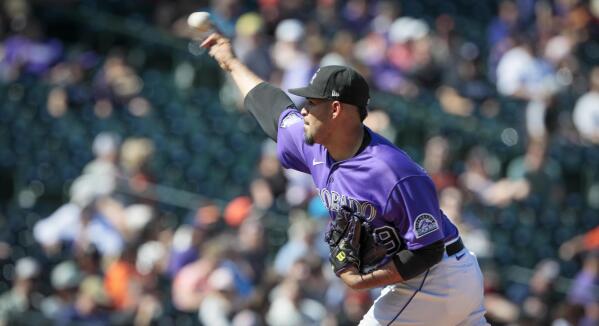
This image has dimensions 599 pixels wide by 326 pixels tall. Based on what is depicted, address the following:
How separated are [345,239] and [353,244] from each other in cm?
4

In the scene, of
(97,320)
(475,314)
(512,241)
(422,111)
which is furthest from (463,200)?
(475,314)

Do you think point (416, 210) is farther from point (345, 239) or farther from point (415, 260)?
point (345, 239)

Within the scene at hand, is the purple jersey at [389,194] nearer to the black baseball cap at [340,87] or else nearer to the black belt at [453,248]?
the black belt at [453,248]

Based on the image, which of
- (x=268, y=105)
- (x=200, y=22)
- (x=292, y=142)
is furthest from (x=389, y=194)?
(x=200, y=22)

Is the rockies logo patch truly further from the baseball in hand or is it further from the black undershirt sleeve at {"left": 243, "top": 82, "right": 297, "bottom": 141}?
the baseball in hand

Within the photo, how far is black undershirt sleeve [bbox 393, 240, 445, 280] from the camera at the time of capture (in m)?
5.38

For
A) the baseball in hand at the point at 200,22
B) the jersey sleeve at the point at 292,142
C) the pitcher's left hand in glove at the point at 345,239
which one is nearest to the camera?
the pitcher's left hand in glove at the point at 345,239

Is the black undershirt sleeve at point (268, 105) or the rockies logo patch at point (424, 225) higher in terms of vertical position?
the black undershirt sleeve at point (268, 105)

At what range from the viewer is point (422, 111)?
11.9 metres

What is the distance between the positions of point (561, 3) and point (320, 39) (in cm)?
398

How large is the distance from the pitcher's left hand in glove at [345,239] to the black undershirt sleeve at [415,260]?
175 millimetres

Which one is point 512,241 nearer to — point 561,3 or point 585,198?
point 585,198

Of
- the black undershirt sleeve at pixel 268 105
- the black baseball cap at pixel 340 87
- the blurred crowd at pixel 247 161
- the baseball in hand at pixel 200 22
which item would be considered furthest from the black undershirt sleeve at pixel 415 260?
the blurred crowd at pixel 247 161

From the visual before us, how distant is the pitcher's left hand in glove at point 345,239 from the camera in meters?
5.41
